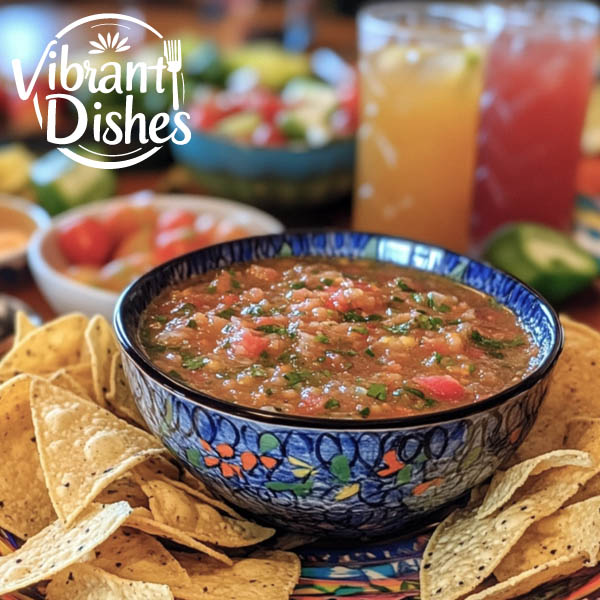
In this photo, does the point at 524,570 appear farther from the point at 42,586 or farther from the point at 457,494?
the point at 42,586

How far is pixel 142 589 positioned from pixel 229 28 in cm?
623

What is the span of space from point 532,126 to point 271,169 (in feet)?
2.85

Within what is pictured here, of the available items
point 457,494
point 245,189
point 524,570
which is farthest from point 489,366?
point 245,189

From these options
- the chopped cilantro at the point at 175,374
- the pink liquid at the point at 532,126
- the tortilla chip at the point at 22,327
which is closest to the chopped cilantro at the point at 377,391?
the chopped cilantro at the point at 175,374

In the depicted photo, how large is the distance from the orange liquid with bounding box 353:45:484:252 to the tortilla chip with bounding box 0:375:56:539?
58.6 inches

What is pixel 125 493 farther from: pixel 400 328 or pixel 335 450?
pixel 400 328

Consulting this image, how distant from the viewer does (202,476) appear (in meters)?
1.51

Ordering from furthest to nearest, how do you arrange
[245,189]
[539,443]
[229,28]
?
[229,28] < [245,189] < [539,443]

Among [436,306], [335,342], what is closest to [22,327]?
[335,342]

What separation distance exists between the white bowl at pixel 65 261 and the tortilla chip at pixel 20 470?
64 cm

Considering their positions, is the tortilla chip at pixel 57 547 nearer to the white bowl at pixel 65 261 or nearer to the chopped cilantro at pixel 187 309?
the chopped cilantro at pixel 187 309

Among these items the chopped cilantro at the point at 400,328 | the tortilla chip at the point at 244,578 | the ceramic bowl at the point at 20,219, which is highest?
the chopped cilantro at the point at 400,328

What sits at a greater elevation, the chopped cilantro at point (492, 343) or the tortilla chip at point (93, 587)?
the chopped cilantro at point (492, 343)

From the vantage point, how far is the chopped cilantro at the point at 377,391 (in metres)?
1.41
